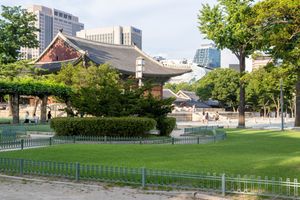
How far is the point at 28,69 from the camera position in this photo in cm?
4338

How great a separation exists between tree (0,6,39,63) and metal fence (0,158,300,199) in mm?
36557

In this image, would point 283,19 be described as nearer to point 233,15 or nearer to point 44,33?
point 233,15

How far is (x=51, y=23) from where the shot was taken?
14175 centimetres

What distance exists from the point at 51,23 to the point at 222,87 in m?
84.2

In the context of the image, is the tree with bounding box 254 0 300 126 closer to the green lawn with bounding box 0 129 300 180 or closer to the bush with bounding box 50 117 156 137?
the green lawn with bounding box 0 129 300 180

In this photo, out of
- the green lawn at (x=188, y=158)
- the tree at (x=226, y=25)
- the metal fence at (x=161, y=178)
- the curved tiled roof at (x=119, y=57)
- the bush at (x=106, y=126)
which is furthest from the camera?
the curved tiled roof at (x=119, y=57)

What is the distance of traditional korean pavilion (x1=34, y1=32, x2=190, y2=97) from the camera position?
49.5 meters

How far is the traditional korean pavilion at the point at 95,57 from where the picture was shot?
49.5m

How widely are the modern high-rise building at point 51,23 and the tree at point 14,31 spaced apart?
84760mm

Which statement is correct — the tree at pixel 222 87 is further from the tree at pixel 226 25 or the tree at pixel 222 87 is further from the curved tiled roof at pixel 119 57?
the tree at pixel 226 25

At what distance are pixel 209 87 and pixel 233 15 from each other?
47890 mm

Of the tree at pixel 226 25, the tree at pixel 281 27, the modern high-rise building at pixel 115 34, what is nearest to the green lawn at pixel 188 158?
the tree at pixel 281 27

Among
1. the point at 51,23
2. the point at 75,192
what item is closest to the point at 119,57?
the point at 75,192

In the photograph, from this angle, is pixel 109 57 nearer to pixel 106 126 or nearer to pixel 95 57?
pixel 95 57
